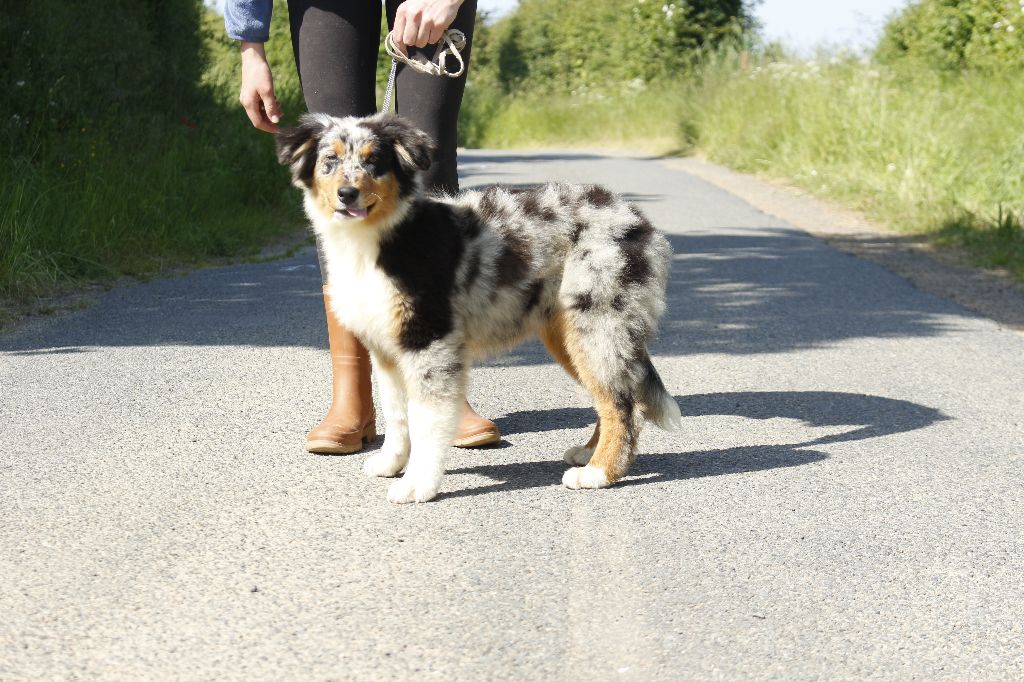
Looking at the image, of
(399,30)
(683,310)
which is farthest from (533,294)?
(683,310)

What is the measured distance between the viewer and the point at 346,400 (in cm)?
467

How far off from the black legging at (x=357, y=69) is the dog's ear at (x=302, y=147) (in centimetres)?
40

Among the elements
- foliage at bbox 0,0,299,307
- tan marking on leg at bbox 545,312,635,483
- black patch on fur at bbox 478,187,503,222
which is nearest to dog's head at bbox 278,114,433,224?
black patch on fur at bbox 478,187,503,222

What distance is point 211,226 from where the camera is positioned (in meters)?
10.4

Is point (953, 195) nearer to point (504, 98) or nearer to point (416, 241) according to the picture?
point (416, 241)

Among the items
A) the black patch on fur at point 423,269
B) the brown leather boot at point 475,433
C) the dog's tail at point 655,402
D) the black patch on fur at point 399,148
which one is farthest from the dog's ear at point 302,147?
the dog's tail at point 655,402

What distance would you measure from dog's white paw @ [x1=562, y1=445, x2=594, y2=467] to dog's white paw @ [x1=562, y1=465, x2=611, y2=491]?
282mm

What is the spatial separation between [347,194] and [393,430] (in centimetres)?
86

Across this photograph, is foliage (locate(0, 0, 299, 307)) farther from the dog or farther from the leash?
the dog

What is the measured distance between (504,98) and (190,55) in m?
25.0

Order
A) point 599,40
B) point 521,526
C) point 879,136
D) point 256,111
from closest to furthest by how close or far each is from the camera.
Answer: point 521,526, point 256,111, point 879,136, point 599,40

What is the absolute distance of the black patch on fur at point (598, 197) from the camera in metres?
4.32

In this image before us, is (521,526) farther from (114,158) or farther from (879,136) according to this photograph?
(879,136)

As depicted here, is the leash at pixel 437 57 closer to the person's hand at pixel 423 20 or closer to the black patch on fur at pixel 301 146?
the person's hand at pixel 423 20
